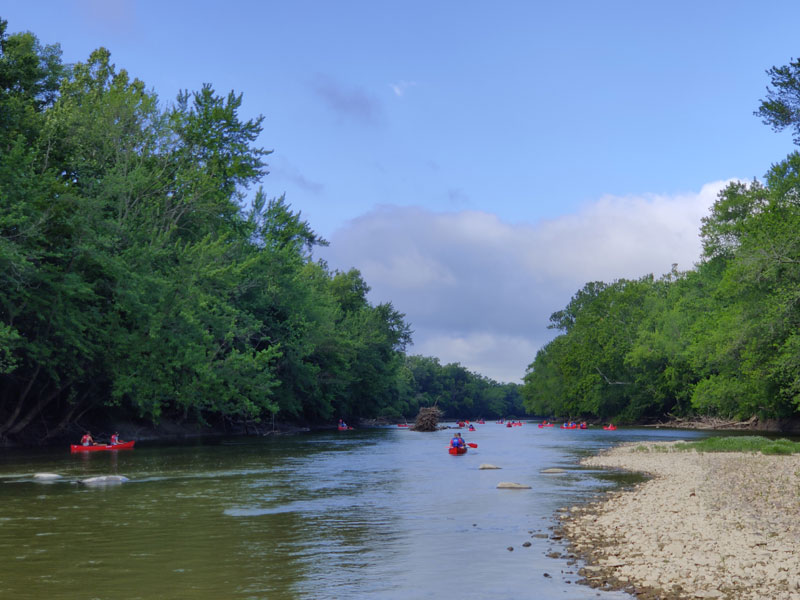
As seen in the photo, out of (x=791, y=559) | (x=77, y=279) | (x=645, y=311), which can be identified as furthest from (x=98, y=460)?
(x=645, y=311)

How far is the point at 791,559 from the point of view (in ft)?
37.9

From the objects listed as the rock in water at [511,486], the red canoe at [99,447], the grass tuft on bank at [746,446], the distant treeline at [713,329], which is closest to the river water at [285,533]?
the rock in water at [511,486]

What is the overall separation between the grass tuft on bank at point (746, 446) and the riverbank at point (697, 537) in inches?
394

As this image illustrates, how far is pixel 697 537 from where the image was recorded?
45.2 feet

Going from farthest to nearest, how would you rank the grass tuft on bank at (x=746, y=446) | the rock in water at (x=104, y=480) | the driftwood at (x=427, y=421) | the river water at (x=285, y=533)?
Result: the driftwood at (x=427, y=421)
the grass tuft on bank at (x=746, y=446)
the rock in water at (x=104, y=480)
the river water at (x=285, y=533)

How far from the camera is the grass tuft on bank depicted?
114ft

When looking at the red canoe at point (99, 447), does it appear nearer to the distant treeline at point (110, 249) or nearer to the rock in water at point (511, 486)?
the distant treeline at point (110, 249)

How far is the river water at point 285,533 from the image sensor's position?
1145 centimetres

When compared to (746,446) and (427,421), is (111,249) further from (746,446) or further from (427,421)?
(427,421)

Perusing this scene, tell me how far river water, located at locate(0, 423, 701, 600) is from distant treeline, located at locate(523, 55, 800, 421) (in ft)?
77.1

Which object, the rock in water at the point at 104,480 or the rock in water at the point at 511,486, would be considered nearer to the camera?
the rock in water at the point at 511,486

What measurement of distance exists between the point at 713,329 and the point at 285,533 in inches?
2320

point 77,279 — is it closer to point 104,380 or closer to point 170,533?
point 104,380

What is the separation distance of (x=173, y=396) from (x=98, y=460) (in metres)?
12.9
